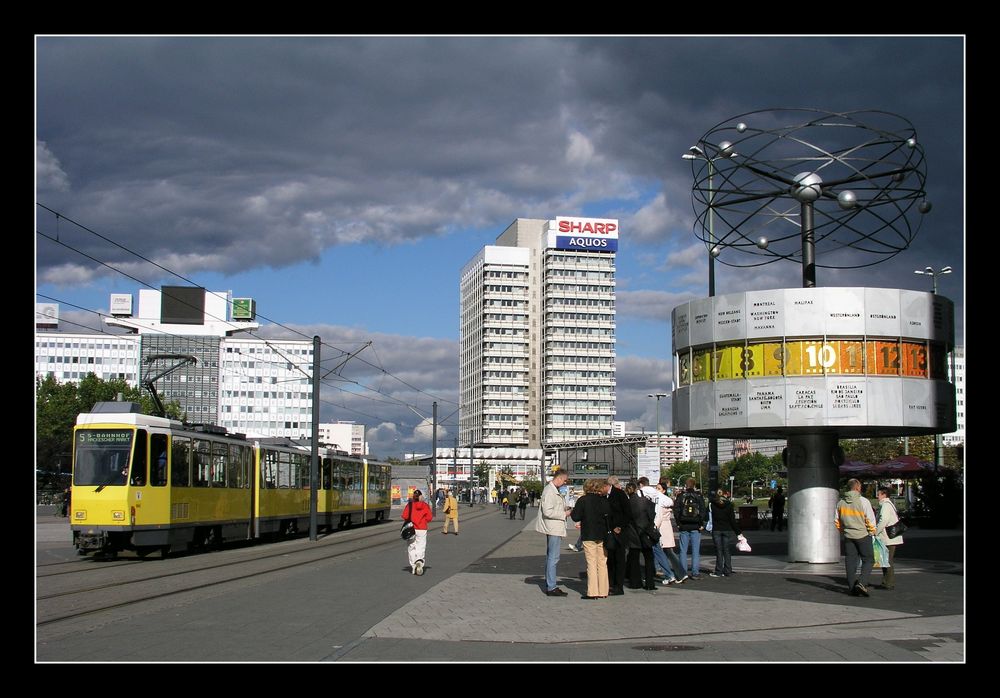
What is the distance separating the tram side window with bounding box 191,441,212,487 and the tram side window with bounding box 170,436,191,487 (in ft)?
1.11

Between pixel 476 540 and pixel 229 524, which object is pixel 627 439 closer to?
pixel 476 540

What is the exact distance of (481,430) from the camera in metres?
199

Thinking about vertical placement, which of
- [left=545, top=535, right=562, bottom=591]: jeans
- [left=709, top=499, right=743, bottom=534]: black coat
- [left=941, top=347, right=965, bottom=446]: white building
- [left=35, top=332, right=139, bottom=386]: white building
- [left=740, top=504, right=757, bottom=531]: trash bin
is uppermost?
[left=35, top=332, right=139, bottom=386]: white building

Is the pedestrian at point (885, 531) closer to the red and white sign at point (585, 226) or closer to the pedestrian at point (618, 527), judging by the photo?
the pedestrian at point (618, 527)

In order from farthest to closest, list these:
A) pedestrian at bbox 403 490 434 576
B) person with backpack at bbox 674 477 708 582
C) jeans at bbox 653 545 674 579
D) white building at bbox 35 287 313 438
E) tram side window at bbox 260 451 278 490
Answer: white building at bbox 35 287 313 438 < tram side window at bbox 260 451 278 490 < pedestrian at bbox 403 490 434 576 < person with backpack at bbox 674 477 708 582 < jeans at bbox 653 545 674 579

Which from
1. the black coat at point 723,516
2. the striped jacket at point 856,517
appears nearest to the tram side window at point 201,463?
the black coat at point 723,516

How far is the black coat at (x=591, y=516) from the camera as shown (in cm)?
1605

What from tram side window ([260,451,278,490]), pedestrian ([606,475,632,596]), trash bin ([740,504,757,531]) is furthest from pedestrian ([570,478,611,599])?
trash bin ([740,504,757,531])

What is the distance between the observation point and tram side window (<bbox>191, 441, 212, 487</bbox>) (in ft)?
87.0

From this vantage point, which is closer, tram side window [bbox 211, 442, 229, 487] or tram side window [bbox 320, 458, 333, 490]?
tram side window [bbox 211, 442, 229, 487]

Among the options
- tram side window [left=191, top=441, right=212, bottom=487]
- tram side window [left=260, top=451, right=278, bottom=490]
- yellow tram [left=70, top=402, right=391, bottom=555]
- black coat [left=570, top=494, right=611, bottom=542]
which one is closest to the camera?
black coat [left=570, top=494, right=611, bottom=542]

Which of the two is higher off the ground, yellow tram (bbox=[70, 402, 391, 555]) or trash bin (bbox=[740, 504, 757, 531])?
yellow tram (bbox=[70, 402, 391, 555])

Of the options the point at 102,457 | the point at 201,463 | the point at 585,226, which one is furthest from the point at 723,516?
the point at 585,226

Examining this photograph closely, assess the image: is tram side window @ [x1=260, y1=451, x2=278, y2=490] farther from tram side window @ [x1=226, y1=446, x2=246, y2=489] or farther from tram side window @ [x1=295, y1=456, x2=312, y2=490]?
tram side window @ [x1=295, y1=456, x2=312, y2=490]
